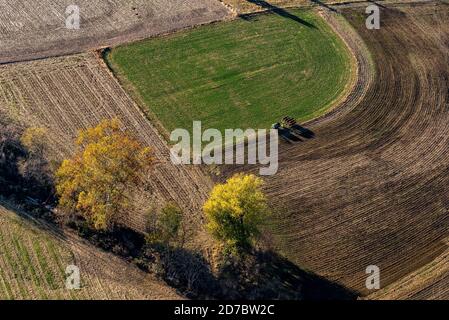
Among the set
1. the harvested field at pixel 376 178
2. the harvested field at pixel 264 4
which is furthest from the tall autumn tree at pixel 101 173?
the harvested field at pixel 264 4

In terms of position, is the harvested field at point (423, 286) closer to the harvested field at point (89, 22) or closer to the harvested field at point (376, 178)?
the harvested field at point (376, 178)

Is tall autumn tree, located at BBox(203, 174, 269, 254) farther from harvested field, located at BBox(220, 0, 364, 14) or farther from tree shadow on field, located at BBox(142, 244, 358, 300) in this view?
harvested field, located at BBox(220, 0, 364, 14)

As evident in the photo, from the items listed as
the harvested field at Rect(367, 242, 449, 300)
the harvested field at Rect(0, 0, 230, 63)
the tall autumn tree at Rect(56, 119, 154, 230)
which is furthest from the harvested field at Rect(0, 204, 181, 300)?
the harvested field at Rect(0, 0, 230, 63)

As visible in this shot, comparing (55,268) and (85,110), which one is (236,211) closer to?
(55,268)

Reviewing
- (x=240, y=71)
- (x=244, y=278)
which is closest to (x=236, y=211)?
(x=244, y=278)

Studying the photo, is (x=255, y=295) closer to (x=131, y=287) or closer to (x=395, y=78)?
(x=131, y=287)

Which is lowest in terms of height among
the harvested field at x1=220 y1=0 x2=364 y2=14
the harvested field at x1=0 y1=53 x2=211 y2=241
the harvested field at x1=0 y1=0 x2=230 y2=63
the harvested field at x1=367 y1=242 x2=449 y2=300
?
the harvested field at x1=367 y1=242 x2=449 y2=300
